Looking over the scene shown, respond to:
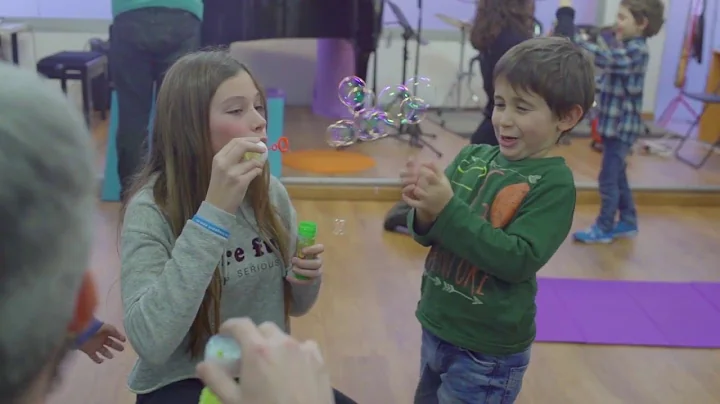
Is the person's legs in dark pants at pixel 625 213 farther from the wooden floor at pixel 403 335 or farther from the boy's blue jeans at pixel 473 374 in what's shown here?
the boy's blue jeans at pixel 473 374

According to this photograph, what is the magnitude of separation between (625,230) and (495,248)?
289 centimetres

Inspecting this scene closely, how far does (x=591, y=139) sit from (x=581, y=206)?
1735 mm

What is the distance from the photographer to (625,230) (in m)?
4.19

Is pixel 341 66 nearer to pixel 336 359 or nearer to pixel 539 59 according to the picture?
pixel 336 359

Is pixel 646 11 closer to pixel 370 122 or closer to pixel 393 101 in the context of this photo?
pixel 393 101

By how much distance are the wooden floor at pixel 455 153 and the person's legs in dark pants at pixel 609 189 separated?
89cm

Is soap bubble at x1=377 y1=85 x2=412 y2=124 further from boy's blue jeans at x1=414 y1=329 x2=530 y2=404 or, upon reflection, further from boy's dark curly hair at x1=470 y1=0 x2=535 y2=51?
boy's dark curly hair at x1=470 y1=0 x2=535 y2=51

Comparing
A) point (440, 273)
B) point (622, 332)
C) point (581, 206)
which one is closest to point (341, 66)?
point (581, 206)

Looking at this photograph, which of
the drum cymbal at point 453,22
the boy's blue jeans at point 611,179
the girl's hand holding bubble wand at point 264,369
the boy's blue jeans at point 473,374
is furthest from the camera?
the drum cymbal at point 453,22

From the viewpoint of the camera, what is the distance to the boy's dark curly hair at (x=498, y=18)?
3516 mm

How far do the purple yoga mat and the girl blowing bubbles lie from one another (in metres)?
1.62

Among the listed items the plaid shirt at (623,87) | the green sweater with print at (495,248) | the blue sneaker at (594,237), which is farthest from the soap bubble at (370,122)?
the blue sneaker at (594,237)

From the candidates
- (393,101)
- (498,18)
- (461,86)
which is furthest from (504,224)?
(461,86)

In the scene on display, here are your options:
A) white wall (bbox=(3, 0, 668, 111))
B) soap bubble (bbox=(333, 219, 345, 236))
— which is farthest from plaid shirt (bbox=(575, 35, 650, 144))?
white wall (bbox=(3, 0, 668, 111))
